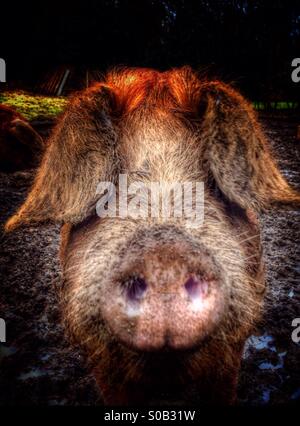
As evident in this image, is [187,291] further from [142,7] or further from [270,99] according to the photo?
[270,99]

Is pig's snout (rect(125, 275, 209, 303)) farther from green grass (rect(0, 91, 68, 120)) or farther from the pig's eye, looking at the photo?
green grass (rect(0, 91, 68, 120))

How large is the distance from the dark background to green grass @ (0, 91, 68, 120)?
597mm

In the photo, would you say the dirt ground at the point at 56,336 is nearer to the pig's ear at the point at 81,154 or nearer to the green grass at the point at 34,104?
the pig's ear at the point at 81,154

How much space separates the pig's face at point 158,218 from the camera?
1112 millimetres

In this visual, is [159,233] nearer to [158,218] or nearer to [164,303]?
[158,218]

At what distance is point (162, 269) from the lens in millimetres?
1091

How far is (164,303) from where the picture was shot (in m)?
1.08

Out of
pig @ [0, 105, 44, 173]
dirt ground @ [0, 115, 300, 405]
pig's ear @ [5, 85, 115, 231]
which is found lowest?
dirt ground @ [0, 115, 300, 405]

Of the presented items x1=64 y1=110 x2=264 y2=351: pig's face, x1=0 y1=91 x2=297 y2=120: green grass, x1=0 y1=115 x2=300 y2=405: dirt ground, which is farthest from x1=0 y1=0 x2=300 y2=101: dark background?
x1=64 y1=110 x2=264 y2=351: pig's face

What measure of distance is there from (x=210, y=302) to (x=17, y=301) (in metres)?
2.47

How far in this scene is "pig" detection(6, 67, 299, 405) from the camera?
112 cm

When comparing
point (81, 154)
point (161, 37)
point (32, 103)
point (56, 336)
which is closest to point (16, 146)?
point (161, 37)

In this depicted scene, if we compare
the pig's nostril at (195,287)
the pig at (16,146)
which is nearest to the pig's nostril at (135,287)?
the pig's nostril at (195,287)
